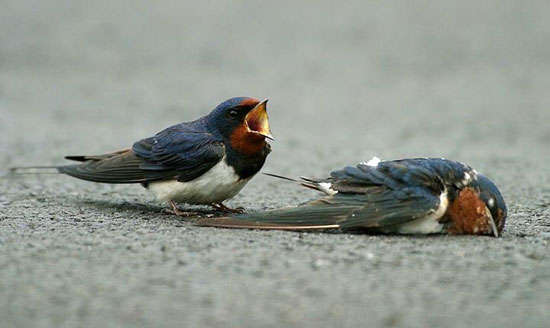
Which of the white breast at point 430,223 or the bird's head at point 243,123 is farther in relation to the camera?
the bird's head at point 243,123

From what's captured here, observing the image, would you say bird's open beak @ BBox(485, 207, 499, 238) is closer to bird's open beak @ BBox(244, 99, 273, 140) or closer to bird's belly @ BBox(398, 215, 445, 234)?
bird's belly @ BBox(398, 215, 445, 234)

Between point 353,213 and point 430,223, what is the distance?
0.41 meters

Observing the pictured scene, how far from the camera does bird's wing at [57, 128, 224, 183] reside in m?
5.02

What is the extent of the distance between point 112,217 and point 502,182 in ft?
11.4

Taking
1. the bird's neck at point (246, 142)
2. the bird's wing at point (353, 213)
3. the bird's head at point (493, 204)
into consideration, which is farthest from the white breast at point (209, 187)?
the bird's head at point (493, 204)

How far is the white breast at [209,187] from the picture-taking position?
196 inches

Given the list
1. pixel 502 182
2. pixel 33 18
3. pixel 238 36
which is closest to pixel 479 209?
pixel 502 182

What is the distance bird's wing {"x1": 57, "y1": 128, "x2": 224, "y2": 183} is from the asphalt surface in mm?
245

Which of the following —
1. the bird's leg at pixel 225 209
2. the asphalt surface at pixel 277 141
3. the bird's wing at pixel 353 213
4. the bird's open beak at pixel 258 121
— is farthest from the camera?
the bird's leg at pixel 225 209

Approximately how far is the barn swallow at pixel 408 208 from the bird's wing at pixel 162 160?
1.60 ft

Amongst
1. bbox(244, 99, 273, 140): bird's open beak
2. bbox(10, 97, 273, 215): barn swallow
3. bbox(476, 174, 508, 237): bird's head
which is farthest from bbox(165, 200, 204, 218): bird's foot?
bbox(476, 174, 508, 237): bird's head

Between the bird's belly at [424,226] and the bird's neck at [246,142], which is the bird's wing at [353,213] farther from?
the bird's neck at [246,142]

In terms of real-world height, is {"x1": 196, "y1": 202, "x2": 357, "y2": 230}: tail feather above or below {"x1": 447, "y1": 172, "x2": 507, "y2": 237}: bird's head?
below

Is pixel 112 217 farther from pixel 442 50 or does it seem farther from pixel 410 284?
pixel 442 50
